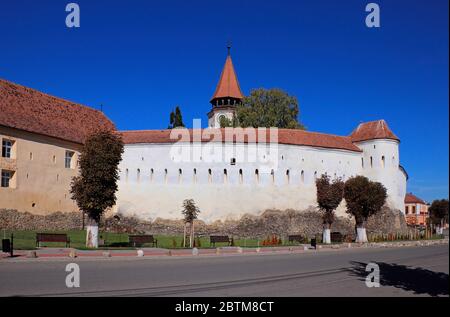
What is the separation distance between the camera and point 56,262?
62.7 feet

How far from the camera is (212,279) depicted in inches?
610

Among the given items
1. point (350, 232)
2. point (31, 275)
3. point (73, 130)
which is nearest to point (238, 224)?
point (350, 232)

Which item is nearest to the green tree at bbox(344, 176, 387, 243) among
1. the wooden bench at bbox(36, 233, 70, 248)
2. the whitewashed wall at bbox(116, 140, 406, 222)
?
the whitewashed wall at bbox(116, 140, 406, 222)

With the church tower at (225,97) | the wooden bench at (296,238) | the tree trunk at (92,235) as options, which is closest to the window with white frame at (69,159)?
the tree trunk at (92,235)

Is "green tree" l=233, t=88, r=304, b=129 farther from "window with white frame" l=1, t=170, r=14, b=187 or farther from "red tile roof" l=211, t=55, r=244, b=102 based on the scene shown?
"window with white frame" l=1, t=170, r=14, b=187

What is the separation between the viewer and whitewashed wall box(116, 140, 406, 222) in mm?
43062

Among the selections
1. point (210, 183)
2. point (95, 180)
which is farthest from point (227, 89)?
point (95, 180)

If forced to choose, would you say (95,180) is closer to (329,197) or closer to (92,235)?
(92,235)

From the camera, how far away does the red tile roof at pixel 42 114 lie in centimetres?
3766

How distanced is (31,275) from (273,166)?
1227 inches

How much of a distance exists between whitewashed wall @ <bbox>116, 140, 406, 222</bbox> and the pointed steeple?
32444 millimetres

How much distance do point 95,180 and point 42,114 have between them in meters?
16.9

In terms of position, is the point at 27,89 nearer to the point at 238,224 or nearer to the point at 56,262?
the point at 238,224
